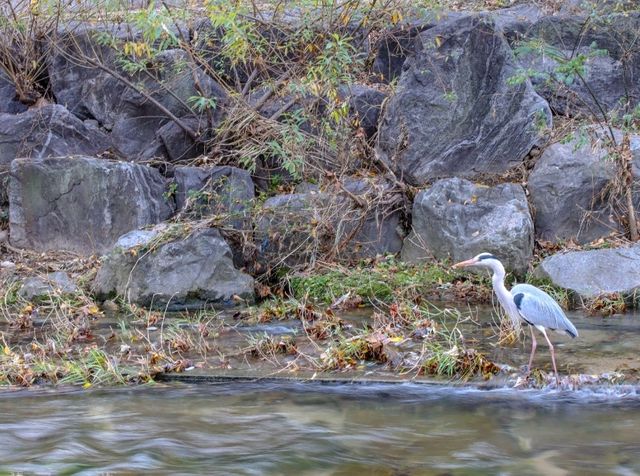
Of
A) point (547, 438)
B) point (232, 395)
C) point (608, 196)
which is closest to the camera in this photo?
point (547, 438)

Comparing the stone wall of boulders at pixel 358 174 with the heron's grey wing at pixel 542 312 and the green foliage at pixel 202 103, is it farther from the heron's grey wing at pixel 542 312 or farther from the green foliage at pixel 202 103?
the heron's grey wing at pixel 542 312

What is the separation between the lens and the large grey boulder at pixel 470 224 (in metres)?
10.1

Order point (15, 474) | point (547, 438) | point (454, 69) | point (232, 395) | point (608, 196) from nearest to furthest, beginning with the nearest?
point (15, 474) < point (547, 438) < point (232, 395) < point (608, 196) < point (454, 69)

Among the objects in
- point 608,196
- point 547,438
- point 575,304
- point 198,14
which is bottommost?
point 547,438

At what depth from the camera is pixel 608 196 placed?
425 inches

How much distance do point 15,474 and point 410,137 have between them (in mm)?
7744

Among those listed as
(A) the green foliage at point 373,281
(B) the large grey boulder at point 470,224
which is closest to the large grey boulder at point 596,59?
(B) the large grey boulder at point 470,224

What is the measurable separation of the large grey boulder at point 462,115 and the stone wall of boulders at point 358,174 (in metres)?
0.02

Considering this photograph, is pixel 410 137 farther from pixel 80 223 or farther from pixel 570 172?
pixel 80 223

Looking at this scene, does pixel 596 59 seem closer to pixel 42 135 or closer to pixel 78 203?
pixel 78 203

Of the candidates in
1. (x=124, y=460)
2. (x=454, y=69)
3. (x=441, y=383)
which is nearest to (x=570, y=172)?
(x=454, y=69)

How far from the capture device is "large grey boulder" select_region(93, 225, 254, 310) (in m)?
9.59

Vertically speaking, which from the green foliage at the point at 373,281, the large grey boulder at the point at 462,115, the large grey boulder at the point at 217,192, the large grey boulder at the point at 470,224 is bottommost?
the green foliage at the point at 373,281

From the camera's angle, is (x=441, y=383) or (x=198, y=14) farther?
(x=198, y=14)
